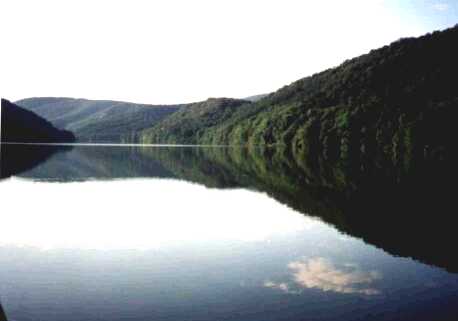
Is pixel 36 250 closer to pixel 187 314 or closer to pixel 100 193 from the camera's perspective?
pixel 187 314

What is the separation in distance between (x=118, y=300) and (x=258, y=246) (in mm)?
12429

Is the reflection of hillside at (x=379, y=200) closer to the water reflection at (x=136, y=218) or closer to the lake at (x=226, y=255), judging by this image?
the lake at (x=226, y=255)

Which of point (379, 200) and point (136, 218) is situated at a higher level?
point (379, 200)

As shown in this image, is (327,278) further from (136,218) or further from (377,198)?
(377,198)

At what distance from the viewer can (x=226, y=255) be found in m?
28.5

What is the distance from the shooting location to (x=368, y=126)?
134m

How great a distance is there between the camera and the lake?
2000 centimetres

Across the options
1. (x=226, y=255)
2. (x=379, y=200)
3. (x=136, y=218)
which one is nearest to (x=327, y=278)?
(x=226, y=255)

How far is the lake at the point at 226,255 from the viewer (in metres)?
20.0

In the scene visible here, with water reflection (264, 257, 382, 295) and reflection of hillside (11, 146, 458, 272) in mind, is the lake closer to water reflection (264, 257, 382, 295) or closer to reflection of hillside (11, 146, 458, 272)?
water reflection (264, 257, 382, 295)

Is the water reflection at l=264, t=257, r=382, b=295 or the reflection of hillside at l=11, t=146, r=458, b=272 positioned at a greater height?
the reflection of hillside at l=11, t=146, r=458, b=272

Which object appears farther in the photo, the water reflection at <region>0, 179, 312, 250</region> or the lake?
the water reflection at <region>0, 179, 312, 250</region>

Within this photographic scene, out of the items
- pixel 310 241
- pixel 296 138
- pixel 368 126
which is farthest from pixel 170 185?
pixel 296 138

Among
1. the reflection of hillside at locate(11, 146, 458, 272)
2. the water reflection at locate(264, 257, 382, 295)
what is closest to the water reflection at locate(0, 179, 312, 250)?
the reflection of hillside at locate(11, 146, 458, 272)
